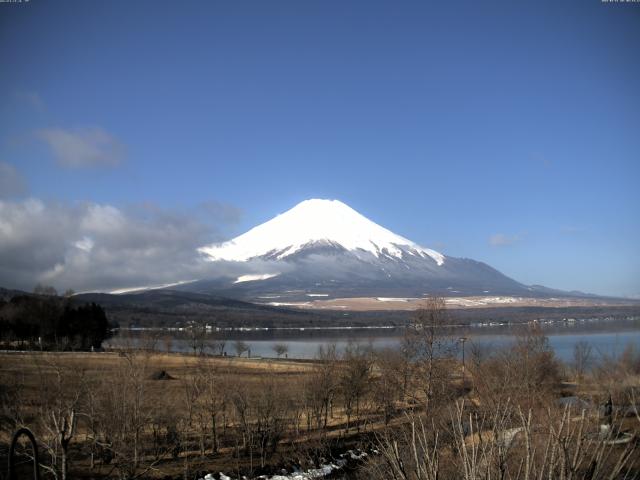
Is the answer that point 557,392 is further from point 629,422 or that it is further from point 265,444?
point 265,444

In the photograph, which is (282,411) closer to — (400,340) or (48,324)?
(400,340)

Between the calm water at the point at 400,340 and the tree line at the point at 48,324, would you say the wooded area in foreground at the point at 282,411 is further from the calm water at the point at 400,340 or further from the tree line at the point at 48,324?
the tree line at the point at 48,324

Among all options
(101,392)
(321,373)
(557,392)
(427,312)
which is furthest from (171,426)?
(557,392)

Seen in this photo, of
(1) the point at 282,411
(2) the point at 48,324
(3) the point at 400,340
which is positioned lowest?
(1) the point at 282,411

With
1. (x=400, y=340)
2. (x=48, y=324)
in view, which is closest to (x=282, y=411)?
(x=400, y=340)

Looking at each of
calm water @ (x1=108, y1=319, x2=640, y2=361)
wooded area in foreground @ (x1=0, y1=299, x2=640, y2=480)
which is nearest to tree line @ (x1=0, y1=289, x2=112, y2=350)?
calm water @ (x1=108, y1=319, x2=640, y2=361)

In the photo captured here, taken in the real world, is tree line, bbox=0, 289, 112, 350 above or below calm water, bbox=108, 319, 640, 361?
above

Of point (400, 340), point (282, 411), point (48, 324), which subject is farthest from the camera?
point (48, 324)

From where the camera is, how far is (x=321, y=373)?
116 ft

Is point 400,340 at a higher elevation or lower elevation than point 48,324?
higher

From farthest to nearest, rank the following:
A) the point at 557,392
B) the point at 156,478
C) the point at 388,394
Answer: the point at 557,392 < the point at 388,394 < the point at 156,478

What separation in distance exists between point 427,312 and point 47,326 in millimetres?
64387

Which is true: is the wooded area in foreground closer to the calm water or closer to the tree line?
the calm water

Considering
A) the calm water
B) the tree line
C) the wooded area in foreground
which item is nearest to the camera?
the wooded area in foreground
